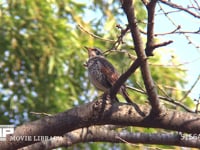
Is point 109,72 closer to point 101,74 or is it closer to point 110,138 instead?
point 101,74

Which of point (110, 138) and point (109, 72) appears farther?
point (109, 72)

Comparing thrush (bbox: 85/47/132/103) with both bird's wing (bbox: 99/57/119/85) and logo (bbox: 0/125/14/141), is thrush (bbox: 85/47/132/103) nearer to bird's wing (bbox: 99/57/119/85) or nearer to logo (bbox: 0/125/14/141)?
bird's wing (bbox: 99/57/119/85)

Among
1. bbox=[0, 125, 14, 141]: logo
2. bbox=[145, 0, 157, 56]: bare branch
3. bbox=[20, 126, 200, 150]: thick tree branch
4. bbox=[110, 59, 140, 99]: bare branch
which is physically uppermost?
bbox=[145, 0, 157, 56]: bare branch

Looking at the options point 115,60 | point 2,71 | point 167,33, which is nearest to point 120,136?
point 167,33

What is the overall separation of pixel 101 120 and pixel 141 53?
1.63 feet

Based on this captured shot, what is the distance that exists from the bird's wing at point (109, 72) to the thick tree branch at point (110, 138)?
1.03 metres

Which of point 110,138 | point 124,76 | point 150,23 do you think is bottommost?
point 110,138

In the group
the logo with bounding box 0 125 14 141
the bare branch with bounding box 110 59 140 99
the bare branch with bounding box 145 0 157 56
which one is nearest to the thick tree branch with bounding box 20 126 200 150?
the logo with bounding box 0 125 14 141

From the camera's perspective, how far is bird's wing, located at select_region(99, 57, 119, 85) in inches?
185

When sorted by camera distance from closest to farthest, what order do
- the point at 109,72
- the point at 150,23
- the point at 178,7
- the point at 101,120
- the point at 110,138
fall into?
the point at 150,23, the point at 178,7, the point at 101,120, the point at 110,138, the point at 109,72

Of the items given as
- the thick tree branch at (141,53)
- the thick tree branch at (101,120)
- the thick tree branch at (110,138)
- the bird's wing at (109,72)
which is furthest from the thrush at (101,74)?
the thick tree branch at (141,53)

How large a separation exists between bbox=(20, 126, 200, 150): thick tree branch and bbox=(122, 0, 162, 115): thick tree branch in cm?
38

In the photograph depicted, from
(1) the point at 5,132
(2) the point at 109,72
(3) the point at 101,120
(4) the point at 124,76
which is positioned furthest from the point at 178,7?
(2) the point at 109,72

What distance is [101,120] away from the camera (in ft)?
10.8
